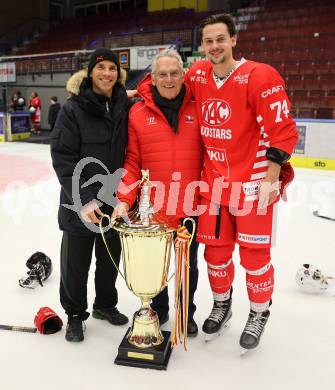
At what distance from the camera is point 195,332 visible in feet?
6.79

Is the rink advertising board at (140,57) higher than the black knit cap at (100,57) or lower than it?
higher

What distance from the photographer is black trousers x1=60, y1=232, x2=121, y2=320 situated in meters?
1.97

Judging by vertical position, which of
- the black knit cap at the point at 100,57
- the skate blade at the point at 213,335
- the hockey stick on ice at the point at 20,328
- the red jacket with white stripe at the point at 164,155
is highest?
the black knit cap at the point at 100,57

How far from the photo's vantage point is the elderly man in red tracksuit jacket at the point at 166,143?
1.78 metres

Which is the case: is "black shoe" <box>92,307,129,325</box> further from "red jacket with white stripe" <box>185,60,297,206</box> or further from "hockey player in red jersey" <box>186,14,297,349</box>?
"red jacket with white stripe" <box>185,60,297,206</box>

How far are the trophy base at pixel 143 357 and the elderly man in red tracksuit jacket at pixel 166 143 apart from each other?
56cm

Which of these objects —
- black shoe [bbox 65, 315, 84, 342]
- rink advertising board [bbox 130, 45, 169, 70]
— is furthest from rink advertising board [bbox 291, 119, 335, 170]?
black shoe [bbox 65, 315, 84, 342]

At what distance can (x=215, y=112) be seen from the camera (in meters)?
1.79

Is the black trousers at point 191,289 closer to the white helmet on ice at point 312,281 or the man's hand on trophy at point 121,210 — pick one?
the man's hand on trophy at point 121,210

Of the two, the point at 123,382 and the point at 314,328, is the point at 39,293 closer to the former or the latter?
the point at 123,382

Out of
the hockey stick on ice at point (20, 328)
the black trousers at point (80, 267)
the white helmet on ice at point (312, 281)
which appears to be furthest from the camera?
the white helmet on ice at point (312, 281)

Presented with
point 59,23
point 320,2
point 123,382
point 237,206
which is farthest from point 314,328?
point 59,23

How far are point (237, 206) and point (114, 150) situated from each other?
58 cm

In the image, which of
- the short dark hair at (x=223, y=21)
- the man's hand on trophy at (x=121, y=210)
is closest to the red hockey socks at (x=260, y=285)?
the man's hand on trophy at (x=121, y=210)
